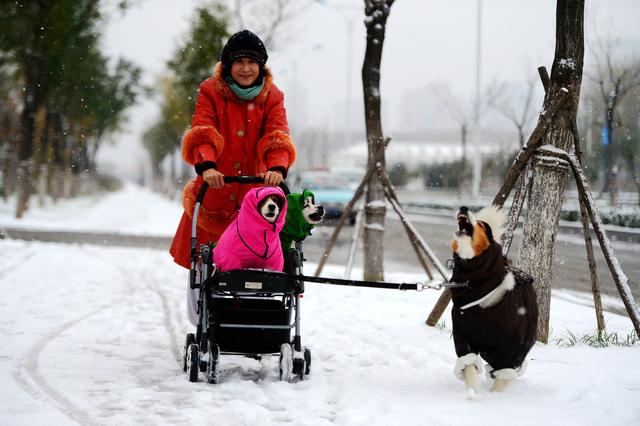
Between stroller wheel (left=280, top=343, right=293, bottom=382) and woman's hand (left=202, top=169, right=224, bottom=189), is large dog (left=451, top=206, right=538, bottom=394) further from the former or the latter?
woman's hand (left=202, top=169, right=224, bottom=189)

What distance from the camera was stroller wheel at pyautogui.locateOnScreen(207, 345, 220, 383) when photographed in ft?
15.0

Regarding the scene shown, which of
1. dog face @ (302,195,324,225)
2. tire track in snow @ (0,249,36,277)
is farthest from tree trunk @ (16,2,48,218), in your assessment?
dog face @ (302,195,324,225)

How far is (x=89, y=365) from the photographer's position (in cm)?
531

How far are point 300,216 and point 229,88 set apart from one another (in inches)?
47.9

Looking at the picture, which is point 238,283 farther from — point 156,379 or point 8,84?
point 8,84

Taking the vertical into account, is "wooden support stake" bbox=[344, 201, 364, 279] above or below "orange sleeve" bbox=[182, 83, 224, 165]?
below

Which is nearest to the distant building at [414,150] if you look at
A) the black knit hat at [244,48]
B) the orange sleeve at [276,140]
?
the orange sleeve at [276,140]

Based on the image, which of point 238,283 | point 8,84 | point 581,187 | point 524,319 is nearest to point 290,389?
point 238,283

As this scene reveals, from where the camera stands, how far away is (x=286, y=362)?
4676 mm

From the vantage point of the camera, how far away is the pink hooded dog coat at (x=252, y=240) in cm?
430

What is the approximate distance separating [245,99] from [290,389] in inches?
85.6

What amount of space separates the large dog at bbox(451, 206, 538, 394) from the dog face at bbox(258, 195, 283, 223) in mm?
1051

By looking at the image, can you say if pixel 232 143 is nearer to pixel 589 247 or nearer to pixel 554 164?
pixel 554 164

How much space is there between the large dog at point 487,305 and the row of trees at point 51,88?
2084cm
